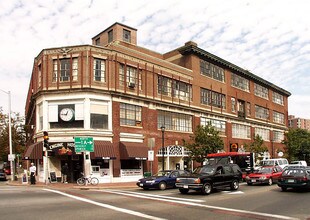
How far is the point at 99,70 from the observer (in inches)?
1264

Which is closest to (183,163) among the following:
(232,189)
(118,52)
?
(118,52)

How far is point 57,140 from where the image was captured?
30.4 m

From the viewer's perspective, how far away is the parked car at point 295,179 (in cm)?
1928

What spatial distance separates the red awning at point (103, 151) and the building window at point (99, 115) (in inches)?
64.0

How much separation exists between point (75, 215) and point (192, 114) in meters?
31.6

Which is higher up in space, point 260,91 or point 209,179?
point 260,91

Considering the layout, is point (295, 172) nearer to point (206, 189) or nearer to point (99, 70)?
point (206, 189)

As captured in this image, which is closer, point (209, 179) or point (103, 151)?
point (209, 179)

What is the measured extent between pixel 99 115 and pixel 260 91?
39.2 m

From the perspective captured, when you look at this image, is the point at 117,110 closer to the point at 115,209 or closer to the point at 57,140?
the point at 57,140

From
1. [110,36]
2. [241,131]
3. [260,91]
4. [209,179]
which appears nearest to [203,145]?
[209,179]

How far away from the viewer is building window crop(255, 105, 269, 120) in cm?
5988

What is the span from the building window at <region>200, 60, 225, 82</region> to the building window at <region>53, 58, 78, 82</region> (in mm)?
19055

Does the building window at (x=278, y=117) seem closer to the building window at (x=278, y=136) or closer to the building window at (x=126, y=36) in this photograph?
the building window at (x=278, y=136)
